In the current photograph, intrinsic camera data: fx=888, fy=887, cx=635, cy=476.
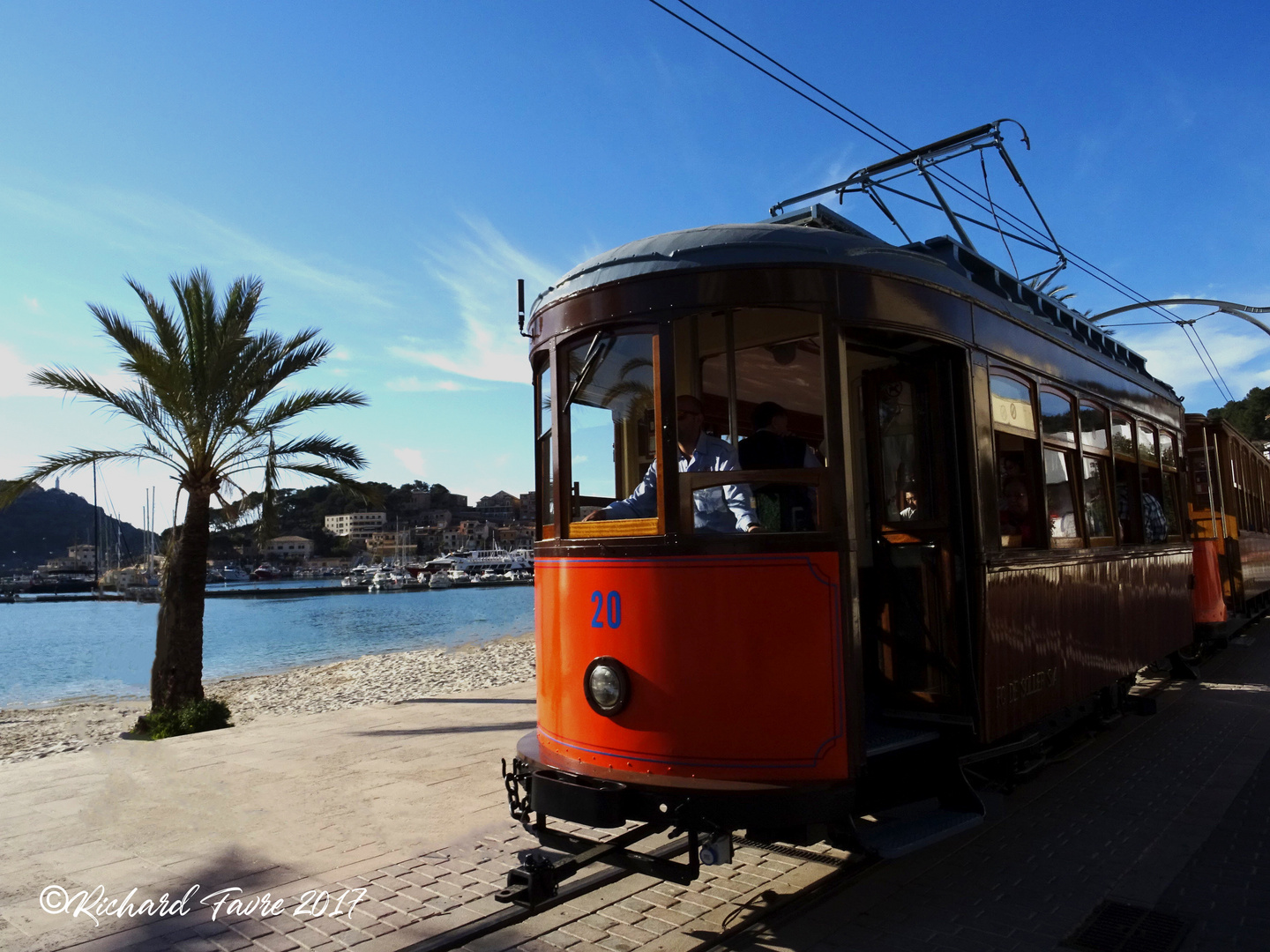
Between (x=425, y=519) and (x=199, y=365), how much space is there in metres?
100

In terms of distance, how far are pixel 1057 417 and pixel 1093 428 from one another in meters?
0.83

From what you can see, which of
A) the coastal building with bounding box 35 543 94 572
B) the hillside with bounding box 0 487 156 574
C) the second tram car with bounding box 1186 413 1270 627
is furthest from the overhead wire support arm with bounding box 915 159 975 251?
the hillside with bounding box 0 487 156 574

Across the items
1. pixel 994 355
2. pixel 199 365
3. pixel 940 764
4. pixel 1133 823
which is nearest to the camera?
pixel 940 764

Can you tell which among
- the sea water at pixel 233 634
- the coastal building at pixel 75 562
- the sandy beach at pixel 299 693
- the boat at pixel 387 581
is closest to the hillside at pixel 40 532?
the coastal building at pixel 75 562

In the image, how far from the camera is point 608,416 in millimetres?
4391

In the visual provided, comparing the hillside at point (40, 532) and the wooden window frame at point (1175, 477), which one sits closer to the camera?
the wooden window frame at point (1175, 477)

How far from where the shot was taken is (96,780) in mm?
6875

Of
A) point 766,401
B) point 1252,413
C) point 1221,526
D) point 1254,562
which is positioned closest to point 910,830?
point 766,401

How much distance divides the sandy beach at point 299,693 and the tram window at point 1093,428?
843 cm

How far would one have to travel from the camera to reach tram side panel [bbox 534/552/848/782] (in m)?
3.63

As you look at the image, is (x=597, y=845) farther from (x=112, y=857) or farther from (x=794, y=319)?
(x=112, y=857)

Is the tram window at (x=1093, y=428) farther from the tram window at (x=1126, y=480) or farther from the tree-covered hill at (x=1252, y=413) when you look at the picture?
the tree-covered hill at (x=1252, y=413)

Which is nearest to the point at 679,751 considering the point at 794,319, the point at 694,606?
the point at 694,606

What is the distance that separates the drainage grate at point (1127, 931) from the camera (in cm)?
366
